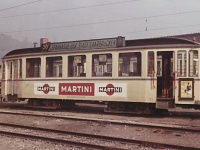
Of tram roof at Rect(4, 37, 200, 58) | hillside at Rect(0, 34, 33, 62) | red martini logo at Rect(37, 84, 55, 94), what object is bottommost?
red martini logo at Rect(37, 84, 55, 94)

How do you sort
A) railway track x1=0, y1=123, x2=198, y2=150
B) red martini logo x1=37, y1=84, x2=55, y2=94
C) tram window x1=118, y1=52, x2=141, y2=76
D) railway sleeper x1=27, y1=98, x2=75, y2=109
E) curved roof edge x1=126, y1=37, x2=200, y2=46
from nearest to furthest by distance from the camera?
railway track x1=0, y1=123, x2=198, y2=150 → curved roof edge x1=126, y1=37, x2=200, y2=46 → tram window x1=118, y1=52, x2=141, y2=76 → red martini logo x1=37, y1=84, x2=55, y2=94 → railway sleeper x1=27, y1=98, x2=75, y2=109

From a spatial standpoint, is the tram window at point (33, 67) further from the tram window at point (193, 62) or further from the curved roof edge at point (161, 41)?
the tram window at point (193, 62)

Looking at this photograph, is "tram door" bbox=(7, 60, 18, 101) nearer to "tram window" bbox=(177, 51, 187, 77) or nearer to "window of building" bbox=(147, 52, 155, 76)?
"window of building" bbox=(147, 52, 155, 76)

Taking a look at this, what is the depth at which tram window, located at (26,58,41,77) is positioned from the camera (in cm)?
1542

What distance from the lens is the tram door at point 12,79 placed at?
16.3 meters

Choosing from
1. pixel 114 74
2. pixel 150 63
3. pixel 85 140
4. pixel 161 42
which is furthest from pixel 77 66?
pixel 85 140

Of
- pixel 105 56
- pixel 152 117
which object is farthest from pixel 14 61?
pixel 152 117

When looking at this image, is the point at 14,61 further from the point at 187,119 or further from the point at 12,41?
the point at 12,41

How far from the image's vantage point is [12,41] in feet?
579

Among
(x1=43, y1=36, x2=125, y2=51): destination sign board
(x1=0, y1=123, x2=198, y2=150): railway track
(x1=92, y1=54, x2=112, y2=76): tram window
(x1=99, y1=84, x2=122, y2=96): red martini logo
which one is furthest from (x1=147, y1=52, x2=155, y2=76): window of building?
(x1=0, y1=123, x2=198, y2=150): railway track

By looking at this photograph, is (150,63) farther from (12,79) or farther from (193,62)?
(12,79)

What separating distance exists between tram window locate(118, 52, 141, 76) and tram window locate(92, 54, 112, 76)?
0.56m

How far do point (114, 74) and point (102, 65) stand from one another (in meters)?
0.80

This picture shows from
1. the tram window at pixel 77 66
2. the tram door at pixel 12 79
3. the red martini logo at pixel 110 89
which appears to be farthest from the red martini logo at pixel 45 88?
the red martini logo at pixel 110 89
